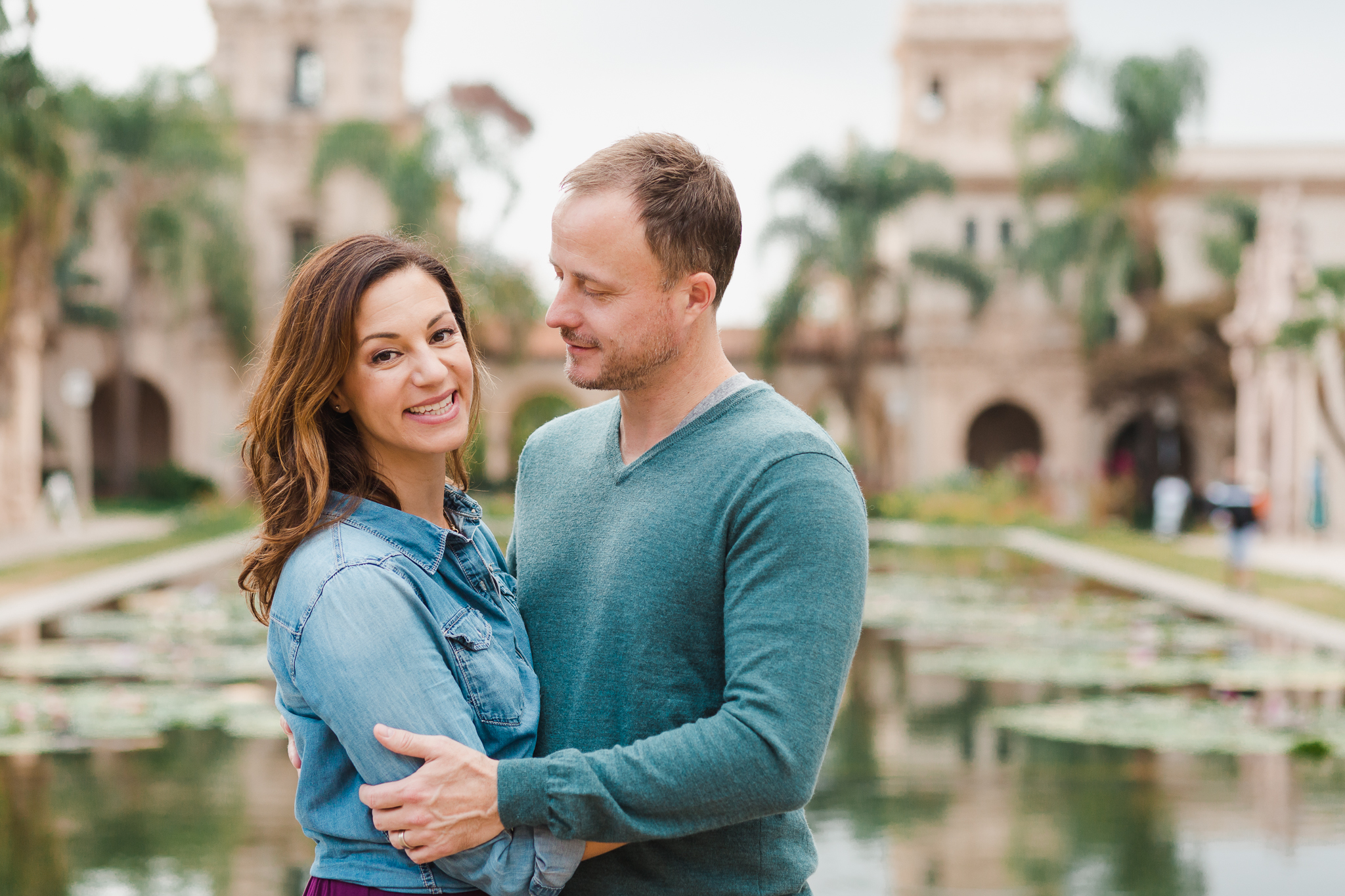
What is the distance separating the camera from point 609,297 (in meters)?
2.14

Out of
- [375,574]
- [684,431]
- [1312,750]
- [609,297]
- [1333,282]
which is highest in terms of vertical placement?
[609,297]

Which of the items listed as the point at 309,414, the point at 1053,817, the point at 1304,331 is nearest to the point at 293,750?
the point at 309,414

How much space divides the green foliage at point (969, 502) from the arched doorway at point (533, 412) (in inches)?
379

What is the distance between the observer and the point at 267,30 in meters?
37.4

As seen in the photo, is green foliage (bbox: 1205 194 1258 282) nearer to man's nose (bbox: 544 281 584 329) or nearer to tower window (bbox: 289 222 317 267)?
tower window (bbox: 289 222 317 267)

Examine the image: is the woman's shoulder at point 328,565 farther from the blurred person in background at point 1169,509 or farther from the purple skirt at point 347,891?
the blurred person in background at point 1169,509

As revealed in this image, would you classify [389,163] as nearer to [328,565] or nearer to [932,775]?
[932,775]

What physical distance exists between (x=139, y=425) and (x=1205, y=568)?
30.6 meters

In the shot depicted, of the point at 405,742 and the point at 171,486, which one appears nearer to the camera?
the point at 405,742

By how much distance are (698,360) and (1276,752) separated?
23.0 ft

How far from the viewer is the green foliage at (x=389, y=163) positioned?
3278 centimetres

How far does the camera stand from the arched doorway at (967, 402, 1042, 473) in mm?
40812

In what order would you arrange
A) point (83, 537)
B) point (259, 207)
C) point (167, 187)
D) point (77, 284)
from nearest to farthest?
point (83, 537)
point (167, 187)
point (77, 284)
point (259, 207)

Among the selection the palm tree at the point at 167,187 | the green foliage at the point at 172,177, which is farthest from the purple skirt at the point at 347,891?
the green foliage at the point at 172,177
